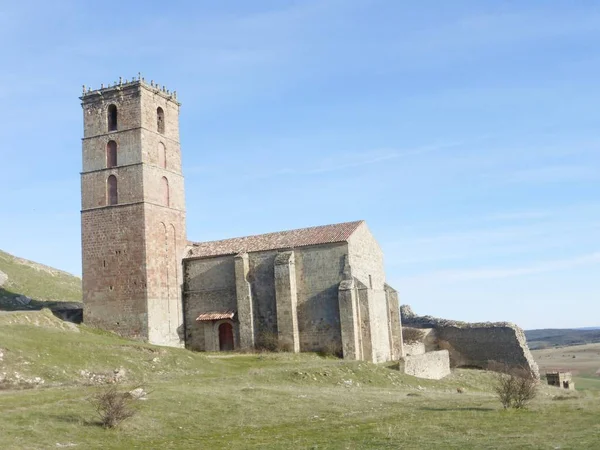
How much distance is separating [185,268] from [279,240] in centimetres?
641

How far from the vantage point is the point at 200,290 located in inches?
1554

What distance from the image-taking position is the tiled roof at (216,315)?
3759 cm

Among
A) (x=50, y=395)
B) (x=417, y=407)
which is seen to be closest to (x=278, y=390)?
(x=417, y=407)

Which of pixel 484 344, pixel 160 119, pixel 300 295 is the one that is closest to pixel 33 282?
pixel 160 119

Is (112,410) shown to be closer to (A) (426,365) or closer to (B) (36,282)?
(A) (426,365)

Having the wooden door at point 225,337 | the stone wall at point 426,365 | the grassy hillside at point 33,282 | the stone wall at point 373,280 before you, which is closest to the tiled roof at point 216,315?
the wooden door at point 225,337

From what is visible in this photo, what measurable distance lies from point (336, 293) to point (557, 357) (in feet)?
160

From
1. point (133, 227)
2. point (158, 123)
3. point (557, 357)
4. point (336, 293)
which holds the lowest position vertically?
point (557, 357)

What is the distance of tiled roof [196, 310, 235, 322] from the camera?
37594mm

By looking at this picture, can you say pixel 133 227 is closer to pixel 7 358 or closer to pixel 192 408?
pixel 7 358

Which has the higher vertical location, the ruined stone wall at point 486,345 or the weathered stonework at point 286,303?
the weathered stonework at point 286,303

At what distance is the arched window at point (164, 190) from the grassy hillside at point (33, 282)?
660 inches

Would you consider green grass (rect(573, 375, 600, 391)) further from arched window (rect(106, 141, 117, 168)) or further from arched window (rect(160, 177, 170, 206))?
arched window (rect(106, 141, 117, 168))

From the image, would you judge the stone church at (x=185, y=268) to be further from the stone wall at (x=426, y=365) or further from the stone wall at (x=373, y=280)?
the stone wall at (x=426, y=365)
